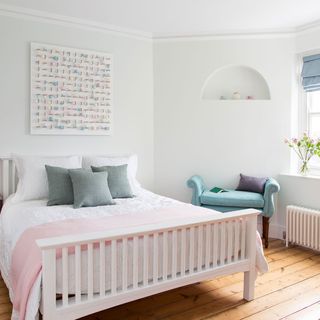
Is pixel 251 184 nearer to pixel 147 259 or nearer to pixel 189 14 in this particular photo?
pixel 189 14

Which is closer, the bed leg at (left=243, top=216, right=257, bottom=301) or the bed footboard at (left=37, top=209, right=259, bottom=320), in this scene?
the bed footboard at (left=37, top=209, right=259, bottom=320)

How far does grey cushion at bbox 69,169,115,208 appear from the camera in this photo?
2880 millimetres

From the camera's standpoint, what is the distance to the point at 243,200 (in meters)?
3.57

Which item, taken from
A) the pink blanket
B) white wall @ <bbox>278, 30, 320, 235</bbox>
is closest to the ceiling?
white wall @ <bbox>278, 30, 320, 235</bbox>

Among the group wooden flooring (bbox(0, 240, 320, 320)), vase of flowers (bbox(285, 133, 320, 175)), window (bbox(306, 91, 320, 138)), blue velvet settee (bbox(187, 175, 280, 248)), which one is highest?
window (bbox(306, 91, 320, 138))

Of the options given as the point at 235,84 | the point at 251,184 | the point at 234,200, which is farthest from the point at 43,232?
the point at 235,84

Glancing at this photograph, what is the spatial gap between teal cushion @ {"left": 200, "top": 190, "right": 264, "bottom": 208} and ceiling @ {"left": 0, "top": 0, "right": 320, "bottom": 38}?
77.8 inches

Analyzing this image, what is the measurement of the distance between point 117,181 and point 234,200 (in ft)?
4.26

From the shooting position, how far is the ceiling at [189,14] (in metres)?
3.27

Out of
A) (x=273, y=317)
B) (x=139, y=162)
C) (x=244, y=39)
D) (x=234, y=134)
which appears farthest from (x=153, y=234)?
(x=244, y=39)

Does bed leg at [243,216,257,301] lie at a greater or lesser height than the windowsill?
lesser

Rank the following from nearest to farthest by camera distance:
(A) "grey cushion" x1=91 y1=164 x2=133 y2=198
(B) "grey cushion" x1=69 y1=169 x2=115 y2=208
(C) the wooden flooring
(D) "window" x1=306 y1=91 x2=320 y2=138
A: (C) the wooden flooring → (B) "grey cushion" x1=69 y1=169 x2=115 y2=208 → (A) "grey cushion" x1=91 y1=164 x2=133 y2=198 → (D) "window" x1=306 y1=91 x2=320 y2=138

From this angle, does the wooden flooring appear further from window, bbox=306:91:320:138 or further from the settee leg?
window, bbox=306:91:320:138

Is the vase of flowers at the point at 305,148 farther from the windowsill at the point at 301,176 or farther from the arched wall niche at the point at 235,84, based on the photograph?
the arched wall niche at the point at 235,84
